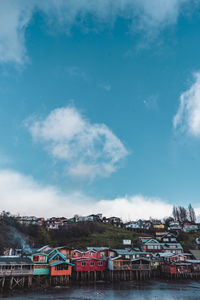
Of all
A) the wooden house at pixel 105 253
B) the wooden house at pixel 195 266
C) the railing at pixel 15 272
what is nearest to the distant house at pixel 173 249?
the wooden house at pixel 195 266

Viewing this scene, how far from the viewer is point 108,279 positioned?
50.7 m

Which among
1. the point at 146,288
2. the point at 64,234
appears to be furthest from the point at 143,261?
the point at 64,234

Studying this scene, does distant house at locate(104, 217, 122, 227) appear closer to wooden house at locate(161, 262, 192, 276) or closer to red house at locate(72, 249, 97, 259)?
wooden house at locate(161, 262, 192, 276)

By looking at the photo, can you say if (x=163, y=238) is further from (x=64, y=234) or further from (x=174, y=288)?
(x=174, y=288)

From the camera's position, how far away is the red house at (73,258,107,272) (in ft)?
163

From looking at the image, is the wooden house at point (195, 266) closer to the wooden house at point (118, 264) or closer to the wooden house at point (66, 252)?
the wooden house at point (118, 264)

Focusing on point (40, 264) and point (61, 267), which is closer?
point (40, 264)

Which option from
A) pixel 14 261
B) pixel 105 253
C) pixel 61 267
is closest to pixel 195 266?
pixel 105 253

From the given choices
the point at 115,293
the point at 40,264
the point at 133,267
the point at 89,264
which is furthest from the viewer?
the point at 133,267

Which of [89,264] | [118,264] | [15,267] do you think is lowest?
[118,264]

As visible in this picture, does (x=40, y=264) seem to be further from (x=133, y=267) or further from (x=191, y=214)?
(x=191, y=214)

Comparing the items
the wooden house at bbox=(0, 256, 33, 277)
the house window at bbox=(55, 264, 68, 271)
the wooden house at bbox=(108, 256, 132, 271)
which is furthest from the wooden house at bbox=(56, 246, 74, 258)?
the wooden house at bbox=(0, 256, 33, 277)

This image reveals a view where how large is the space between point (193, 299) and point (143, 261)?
22725 millimetres

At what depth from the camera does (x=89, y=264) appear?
50781 millimetres
